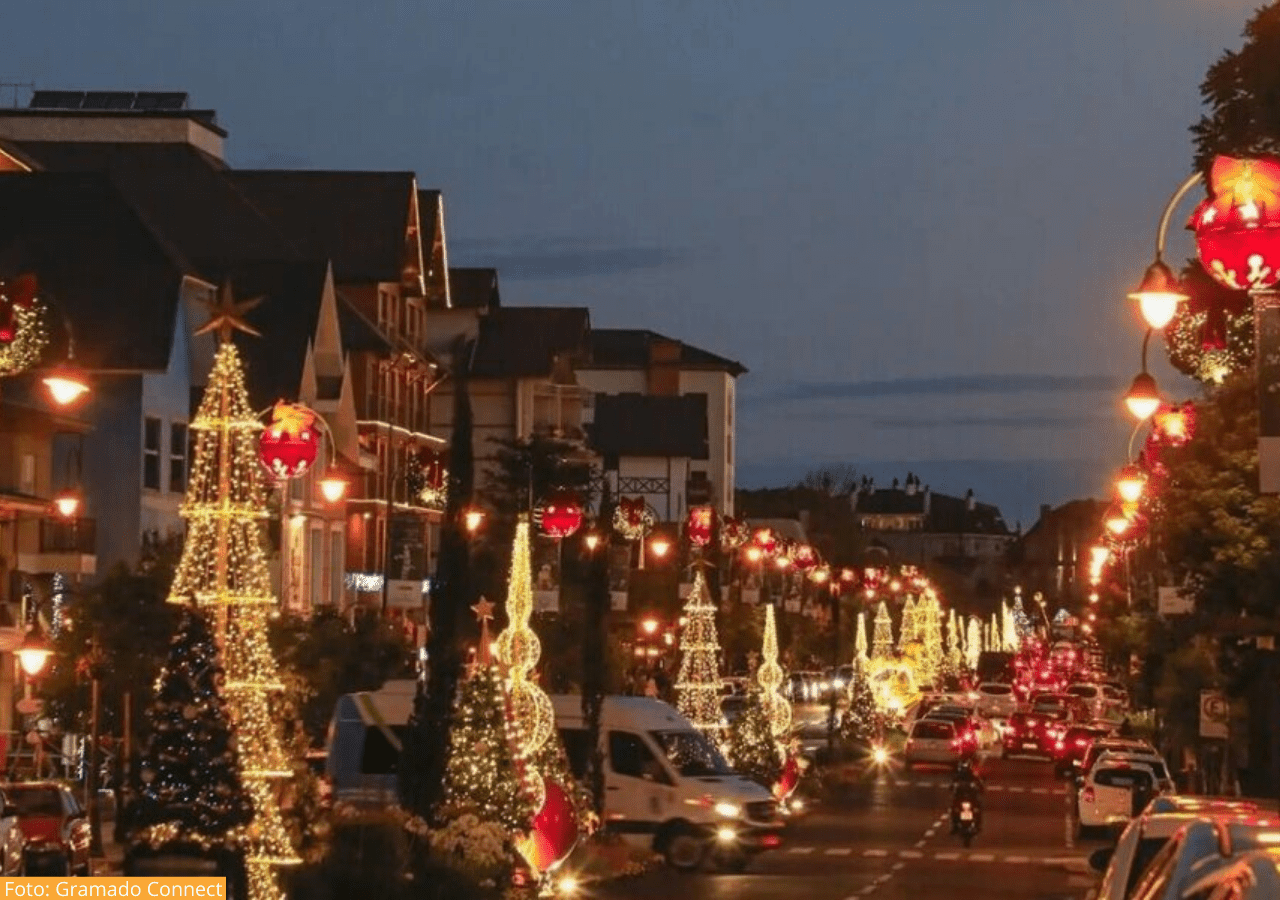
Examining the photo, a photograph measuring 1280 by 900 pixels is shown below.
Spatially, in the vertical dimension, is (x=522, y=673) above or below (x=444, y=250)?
below

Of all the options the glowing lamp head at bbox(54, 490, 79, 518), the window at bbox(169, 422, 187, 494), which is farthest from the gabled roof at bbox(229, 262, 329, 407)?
the glowing lamp head at bbox(54, 490, 79, 518)

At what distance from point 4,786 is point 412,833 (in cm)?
1051

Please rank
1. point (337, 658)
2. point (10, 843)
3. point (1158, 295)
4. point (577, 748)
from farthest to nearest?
point (337, 658) → point (577, 748) → point (10, 843) → point (1158, 295)

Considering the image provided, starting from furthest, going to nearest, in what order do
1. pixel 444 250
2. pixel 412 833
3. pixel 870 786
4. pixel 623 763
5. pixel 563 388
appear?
1. pixel 563 388
2. pixel 444 250
3. pixel 870 786
4. pixel 623 763
5. pixel 412 833

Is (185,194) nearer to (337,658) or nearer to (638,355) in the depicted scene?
(337,658)

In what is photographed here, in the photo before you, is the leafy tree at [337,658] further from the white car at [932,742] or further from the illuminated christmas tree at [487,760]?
the illuminated christmas tree at [487,760]

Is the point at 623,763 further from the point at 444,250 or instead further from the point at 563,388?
the point at 563,388

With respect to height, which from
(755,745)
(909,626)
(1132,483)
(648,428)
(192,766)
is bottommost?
(755,745)

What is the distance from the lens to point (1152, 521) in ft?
122

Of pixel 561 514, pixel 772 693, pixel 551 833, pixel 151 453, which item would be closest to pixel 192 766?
pixel 551 833

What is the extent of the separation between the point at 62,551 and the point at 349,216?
80.7ft

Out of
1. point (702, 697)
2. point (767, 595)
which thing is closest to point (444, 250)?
point (767, 595)

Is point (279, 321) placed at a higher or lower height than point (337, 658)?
higher

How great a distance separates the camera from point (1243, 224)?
1709 cm
